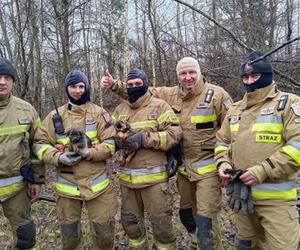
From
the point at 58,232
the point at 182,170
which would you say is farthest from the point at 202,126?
the point at 58,232

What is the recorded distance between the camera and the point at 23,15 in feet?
37.2

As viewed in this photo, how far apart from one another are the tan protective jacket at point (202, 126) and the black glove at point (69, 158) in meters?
1.25

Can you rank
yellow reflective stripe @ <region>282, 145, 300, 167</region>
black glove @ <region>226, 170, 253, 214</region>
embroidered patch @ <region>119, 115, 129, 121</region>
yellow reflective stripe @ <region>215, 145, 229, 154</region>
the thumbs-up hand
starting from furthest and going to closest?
the thumbs-up hand < embroidered patch @ <region>119, 115, 129, 121</region> < yellow reflective stripe @ <region>215, 145, 229, 154</region> < black glove @ <region>226, 170, 253, 214</region> < yellow reflective stripe @ <region>282, 145, 300, 167</region>

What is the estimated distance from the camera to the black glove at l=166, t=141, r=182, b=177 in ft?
13.8

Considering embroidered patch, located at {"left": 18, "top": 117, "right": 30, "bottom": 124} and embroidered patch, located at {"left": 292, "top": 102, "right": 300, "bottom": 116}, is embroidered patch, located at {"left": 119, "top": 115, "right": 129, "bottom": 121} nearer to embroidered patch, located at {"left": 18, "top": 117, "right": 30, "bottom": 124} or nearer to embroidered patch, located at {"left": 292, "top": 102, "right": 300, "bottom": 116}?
embroidered patch, located at {"left": 18, "top": 117, "right": 30, "bottom": 124}

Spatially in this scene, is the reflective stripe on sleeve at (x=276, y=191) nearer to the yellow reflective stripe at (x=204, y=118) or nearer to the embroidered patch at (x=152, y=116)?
the yellow reflective stripe at (x=204, y=118)

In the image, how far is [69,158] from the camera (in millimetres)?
3965

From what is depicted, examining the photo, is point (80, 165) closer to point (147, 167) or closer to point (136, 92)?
point (147, 167)

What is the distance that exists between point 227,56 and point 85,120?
704cm

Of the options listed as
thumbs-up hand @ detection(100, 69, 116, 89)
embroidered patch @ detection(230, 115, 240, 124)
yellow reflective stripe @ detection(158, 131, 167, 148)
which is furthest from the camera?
thumbs-up hand @ detection(100, 69, 116, 89)

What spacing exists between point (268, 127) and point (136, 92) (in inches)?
63.0

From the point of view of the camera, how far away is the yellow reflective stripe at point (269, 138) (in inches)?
129

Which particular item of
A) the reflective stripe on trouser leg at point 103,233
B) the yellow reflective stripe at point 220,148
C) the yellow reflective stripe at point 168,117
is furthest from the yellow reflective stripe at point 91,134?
the yellow reflective stripe at point 220,148

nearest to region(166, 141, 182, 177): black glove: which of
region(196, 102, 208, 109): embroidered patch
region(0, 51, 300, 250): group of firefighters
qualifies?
region(0, 51, 300, 250): group of firefighters
